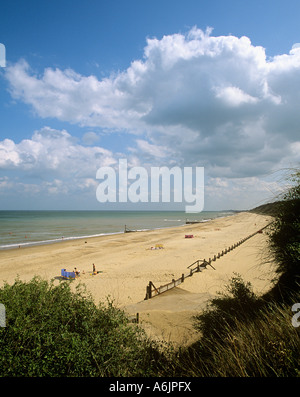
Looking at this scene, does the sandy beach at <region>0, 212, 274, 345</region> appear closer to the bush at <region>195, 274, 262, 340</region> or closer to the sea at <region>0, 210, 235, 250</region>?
the bush at <region>195, 274, 262, 340</region>

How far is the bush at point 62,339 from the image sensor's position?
369 centimetres

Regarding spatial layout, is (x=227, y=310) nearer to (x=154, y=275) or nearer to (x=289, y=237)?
(x=289, y=237)

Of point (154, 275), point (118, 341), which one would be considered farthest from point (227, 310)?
point (154, 275)

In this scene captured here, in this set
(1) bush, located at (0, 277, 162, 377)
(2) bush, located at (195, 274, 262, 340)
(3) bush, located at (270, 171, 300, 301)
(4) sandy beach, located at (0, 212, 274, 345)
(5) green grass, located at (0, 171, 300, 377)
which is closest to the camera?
(5) green grass, located at (0, 171, 300, 377)

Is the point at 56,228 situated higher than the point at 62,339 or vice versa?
the point at 62,339

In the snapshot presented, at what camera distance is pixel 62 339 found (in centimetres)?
420

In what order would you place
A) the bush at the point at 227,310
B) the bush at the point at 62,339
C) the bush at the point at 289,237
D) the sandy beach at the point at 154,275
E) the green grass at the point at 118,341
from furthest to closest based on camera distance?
1. the sandy beach at the point at 154,275
2. the bush at the point at 227,310
3. the bush at the point at 289,237
4. the bush at the point at 62,339
5. the green grass at the point at 118,341

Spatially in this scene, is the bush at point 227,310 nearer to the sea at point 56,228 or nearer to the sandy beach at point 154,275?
the sandy beach at point 154,275

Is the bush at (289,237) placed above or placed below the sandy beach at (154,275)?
above

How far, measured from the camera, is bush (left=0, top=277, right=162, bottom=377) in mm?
3688

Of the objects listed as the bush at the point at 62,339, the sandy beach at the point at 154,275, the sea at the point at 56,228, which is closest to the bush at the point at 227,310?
the sandy beach at the point at 154,275

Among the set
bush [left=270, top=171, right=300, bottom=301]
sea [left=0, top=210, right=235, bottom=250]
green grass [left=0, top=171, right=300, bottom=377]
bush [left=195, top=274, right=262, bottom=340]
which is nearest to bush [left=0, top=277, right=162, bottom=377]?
green grass [left=0, top=171, right=300, bottom=377]
